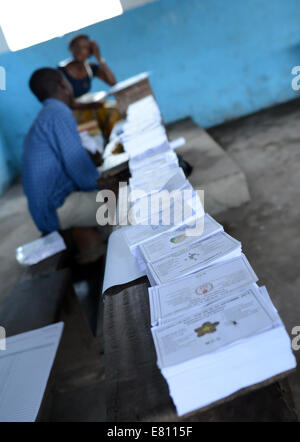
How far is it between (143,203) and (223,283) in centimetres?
63

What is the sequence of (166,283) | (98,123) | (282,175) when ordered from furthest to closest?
(98,123), (282,175), (166,283)

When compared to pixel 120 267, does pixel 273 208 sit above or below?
below

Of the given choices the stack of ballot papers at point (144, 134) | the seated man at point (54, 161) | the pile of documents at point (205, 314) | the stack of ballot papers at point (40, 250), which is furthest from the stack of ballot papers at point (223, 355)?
the seated man at point (54, 161)

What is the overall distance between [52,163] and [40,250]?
2.56 ft

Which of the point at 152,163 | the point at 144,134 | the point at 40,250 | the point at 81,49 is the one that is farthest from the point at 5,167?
the point at 152,163

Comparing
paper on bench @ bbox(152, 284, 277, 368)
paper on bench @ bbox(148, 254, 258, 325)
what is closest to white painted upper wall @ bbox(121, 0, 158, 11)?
paper on bench @ bbox(148, 254, 258, 325)

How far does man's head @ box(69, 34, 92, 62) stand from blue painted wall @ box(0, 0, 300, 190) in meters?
0.66

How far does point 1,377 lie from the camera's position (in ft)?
4.39

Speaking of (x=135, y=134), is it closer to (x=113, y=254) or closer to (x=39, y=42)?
(x=113, y=254)

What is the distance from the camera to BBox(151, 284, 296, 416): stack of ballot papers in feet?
2.32

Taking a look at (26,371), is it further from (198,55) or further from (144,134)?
(198,55)

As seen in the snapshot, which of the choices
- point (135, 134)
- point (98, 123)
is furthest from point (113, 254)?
point (98, 123)

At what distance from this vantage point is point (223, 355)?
0.71 m

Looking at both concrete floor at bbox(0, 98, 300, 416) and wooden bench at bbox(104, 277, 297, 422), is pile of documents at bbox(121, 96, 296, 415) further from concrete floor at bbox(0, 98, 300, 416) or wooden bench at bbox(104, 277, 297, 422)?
concrete floor at bbox(0, 98, 300, 416)
